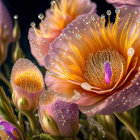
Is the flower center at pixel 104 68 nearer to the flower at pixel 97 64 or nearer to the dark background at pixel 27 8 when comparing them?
the flower at pixel 97 64

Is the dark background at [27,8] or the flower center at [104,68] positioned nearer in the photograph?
the flower center at [104,68]

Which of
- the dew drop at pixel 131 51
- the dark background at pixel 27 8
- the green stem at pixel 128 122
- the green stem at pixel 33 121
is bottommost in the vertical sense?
the green stem at pixel 128 122

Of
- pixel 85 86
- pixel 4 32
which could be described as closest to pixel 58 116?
pixel 85 86

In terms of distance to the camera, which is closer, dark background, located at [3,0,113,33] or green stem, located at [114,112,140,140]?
green stem, located at [114,112,140,140]

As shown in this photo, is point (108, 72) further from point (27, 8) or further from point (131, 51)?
point (27, 8)

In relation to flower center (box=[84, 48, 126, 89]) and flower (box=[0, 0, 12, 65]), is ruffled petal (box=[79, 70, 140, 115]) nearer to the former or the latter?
flower center (box=[84, 48, 126, 89])

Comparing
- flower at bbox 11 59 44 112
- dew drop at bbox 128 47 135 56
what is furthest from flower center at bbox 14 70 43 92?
dew drop at bbox 128 47 135 56

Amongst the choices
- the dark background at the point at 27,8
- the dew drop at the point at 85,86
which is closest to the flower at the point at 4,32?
the dark background at the point at 27,8
